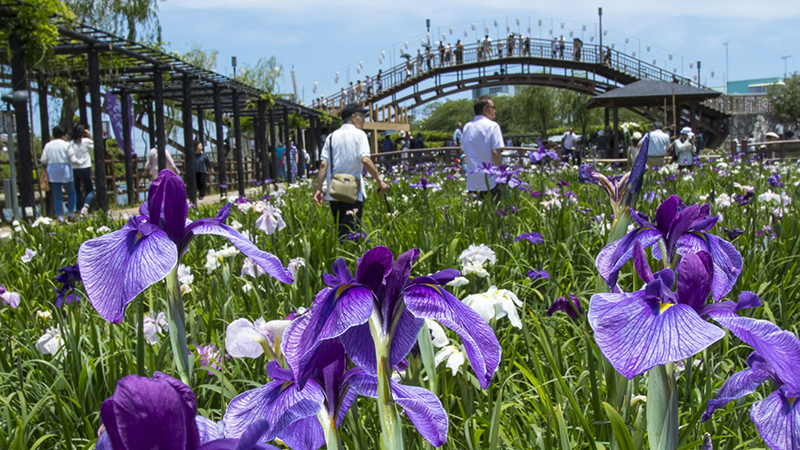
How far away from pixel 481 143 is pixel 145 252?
502 centimetres

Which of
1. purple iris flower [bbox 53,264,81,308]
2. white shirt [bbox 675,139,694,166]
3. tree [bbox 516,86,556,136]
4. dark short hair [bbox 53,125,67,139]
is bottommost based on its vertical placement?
purple iris flower [bbox 53,264,81,308]

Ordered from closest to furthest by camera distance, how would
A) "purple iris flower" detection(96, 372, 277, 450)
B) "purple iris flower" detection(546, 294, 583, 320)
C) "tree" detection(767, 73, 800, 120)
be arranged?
"purple iris flower" detection(96, 372, 277, 450), "purple iris flower" detection(546, 294, 583, 320), "tree" detection(767, 73, 800, 120)

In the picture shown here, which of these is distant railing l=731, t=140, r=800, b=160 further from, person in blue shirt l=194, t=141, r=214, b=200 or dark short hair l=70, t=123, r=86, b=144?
dark short hair l=70, t=123, r=86, b=144

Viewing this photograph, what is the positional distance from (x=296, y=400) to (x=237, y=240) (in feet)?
1.22

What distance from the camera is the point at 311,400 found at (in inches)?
26.9

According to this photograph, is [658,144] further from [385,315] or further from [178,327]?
[385,315]

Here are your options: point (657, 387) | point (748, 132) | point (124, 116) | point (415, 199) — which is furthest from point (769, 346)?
point (748, 132)

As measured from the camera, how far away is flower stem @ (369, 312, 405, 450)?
2.26ft

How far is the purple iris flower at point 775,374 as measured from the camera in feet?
2.25

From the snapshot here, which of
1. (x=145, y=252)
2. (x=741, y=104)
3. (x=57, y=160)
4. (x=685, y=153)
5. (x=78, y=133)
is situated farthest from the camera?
(x=741, y=104)

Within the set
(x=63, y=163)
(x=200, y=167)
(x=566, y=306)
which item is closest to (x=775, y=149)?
(x=200, y=167)

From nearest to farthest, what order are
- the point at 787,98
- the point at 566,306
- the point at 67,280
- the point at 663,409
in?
the point at 663,409 → the point at 566,306 → the point at 67,280 → the point at 787,98

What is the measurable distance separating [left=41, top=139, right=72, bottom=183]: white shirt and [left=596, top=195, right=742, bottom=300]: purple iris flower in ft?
32.7

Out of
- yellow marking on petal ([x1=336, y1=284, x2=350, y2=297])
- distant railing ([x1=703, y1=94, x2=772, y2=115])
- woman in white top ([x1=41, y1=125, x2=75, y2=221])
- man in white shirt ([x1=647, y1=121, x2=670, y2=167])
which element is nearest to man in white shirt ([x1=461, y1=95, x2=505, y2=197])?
yellow marking on petal ([x1=336, y1=284, x2=350, y2=297])
